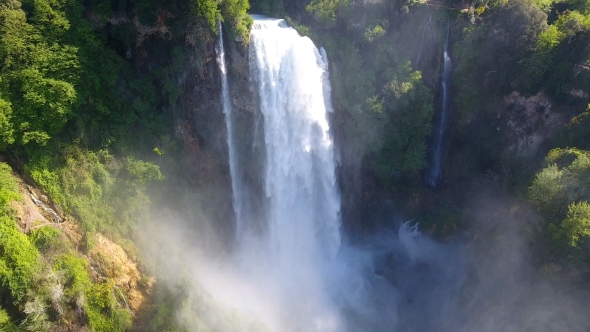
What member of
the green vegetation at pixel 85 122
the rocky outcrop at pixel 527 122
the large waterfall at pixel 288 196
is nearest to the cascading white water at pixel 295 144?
the large waterfall at pixel 288 196

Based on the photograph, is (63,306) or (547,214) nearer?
(63,306)

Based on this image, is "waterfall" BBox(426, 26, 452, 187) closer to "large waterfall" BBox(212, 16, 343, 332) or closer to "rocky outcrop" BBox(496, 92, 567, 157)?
"rocky outcrop" BBox(496, 92, 567, 157)

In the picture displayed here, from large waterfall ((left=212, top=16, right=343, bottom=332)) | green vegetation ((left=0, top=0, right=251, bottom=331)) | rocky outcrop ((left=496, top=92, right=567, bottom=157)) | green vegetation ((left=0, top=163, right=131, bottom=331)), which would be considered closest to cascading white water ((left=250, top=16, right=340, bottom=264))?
large waterfall ((left=212, top=16, right=343, bottom=332))

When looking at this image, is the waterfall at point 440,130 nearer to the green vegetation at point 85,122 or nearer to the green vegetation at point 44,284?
the green vegetation at point 85,122

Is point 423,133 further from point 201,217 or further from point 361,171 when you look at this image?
point 201,217

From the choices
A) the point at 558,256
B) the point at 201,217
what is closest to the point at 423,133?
the point at 558,256
